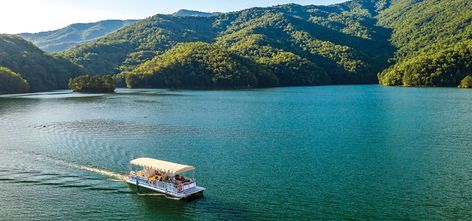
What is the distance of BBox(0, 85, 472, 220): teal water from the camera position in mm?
37406

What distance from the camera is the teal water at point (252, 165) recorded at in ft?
123

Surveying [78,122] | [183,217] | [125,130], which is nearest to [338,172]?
[183,217]

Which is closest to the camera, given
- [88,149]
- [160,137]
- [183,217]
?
[183,217]

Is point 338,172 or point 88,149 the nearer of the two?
point 338,172

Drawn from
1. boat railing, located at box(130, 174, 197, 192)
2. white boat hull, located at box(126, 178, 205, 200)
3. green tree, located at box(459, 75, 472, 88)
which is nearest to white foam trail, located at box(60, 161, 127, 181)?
boat railing, located at box(130, 174, 197, 192)

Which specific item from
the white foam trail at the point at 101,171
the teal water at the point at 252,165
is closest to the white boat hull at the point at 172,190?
the teal water at the point at 252,165

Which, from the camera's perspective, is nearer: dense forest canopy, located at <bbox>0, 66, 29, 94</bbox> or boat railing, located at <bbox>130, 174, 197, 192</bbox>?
boat railing, located at <bbox>130, 174, 197, 192</bbox>

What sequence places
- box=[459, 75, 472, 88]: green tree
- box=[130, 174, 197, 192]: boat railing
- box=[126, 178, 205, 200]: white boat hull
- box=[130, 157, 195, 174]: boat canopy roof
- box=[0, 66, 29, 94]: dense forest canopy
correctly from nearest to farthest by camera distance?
box=[126, 178, 205, 200]: white boat hull → box=[130, 174, 197, 192]: boat railing → box=[130, 157, 195, 174]: boat canopy roof → box=[0, 66, 29, 94]: dense forest canopy → box=[459, 75, 472, 88]: green tree

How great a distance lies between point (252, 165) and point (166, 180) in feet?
42.0

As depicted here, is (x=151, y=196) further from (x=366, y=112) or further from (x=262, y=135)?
(x=366, y=112)

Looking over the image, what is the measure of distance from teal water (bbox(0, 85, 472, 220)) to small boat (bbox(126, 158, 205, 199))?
3.10 feet

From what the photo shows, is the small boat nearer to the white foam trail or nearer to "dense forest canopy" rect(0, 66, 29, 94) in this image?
the white foam trail

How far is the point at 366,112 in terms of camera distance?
338ft

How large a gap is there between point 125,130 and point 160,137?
10.4 m
